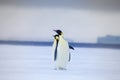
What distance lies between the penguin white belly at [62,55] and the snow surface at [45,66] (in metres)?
0.03

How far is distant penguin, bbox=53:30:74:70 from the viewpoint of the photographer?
181 cm

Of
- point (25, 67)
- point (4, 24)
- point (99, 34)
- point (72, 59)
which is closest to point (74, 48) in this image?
point (72, 59)

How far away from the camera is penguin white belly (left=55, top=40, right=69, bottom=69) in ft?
5.95

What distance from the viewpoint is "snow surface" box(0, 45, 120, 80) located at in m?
1.78

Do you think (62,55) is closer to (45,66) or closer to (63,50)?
(63,50)

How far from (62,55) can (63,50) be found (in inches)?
1.2

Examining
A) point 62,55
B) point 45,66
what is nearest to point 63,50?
point 62,55

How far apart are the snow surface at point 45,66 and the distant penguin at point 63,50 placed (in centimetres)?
3

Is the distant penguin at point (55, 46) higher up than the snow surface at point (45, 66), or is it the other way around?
the distant penguin at point (55, 46)

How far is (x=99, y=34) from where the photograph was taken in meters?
1.87

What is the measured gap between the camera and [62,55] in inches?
72.6

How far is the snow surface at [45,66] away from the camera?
178 cm

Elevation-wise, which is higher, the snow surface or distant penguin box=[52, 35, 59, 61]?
distant penguin box=[52, 35, 59, 61]

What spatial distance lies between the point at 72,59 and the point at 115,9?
42cm
